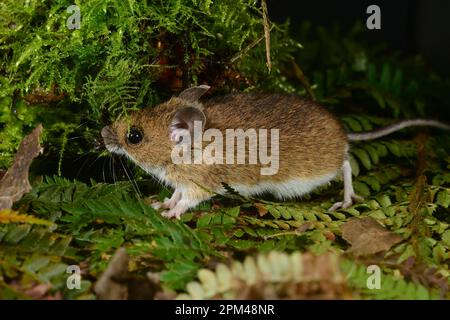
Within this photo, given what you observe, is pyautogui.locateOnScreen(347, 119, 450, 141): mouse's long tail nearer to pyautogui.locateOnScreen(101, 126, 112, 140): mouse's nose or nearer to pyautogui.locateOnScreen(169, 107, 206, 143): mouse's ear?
pyautogui.locateOnScreen(169, 107, 206, 143): mouse's ear

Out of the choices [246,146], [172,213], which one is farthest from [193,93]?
[172,213]
